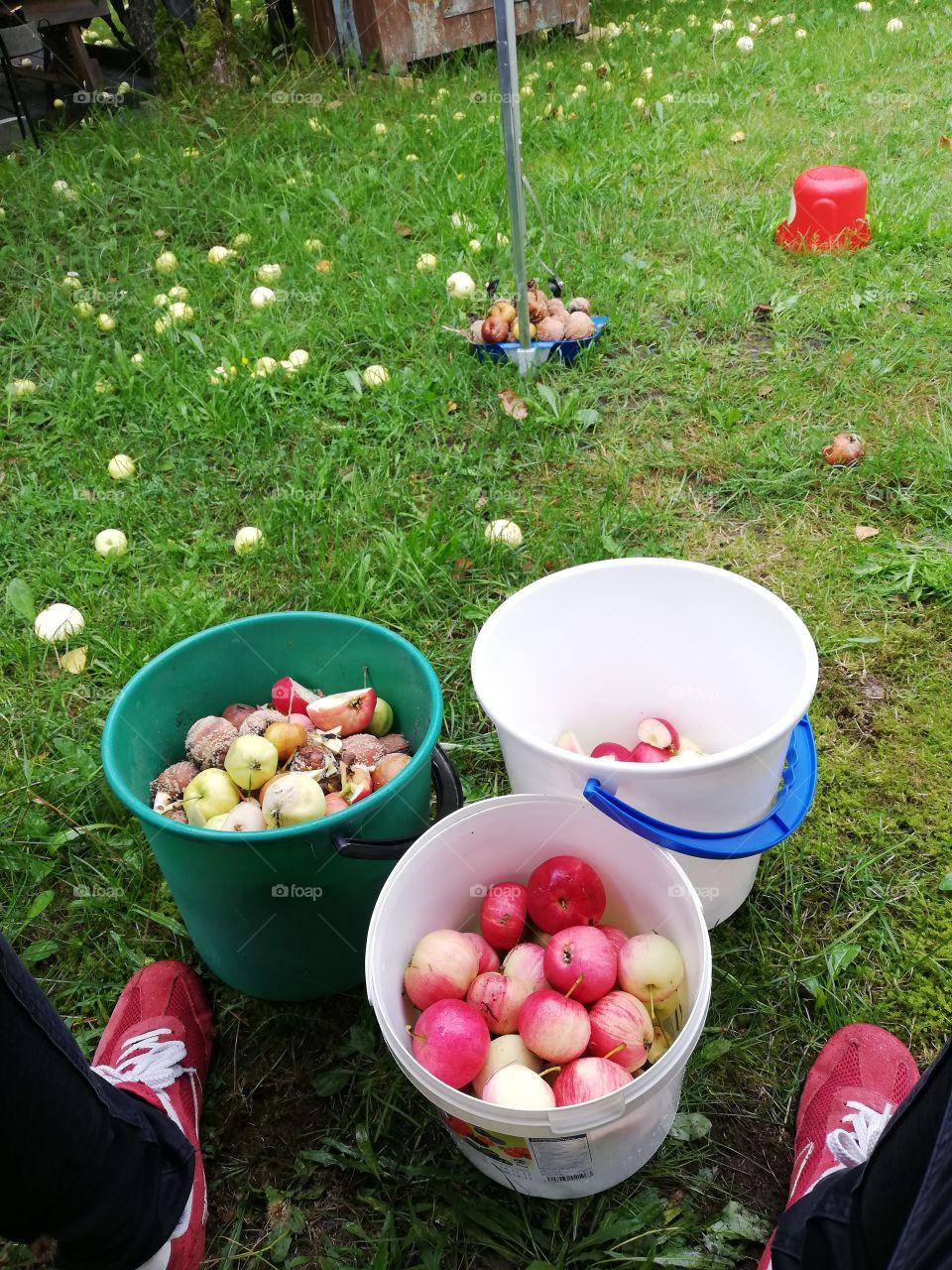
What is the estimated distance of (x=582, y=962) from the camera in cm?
132

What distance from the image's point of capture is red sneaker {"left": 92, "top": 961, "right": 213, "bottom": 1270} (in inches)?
49.6

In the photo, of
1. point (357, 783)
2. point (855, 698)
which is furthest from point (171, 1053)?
point (855, 698)

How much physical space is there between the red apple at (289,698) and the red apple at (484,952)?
52 cm

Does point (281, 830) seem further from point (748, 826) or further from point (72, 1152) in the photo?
point (748, 826)

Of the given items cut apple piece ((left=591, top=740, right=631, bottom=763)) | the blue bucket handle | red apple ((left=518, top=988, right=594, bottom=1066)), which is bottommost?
red apple ((left=518, top=988, right=594, bottom=1066))

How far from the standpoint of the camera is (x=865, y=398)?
2777mm

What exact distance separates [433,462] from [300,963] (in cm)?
156

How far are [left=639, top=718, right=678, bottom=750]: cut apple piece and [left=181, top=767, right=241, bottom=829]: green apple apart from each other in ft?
2.46

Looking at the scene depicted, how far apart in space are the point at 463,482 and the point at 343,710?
110 cm

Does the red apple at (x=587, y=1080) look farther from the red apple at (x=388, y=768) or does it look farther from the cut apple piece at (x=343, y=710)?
the cut apple piece at (x=343, y=710)

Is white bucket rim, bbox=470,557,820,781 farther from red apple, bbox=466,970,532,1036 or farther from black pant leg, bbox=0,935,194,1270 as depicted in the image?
black pant leg, bbox=0,935,194,1270

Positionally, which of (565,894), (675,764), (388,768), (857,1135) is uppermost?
(675,764)

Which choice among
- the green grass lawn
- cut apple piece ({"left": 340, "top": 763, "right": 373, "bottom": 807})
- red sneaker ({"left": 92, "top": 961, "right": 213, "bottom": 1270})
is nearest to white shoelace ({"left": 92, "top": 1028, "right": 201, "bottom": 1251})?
red sneaker ({"left": 92, "top": 961, "right": 213, "bottom": 1270})

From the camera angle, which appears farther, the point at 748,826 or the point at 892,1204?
the point at 748,826
